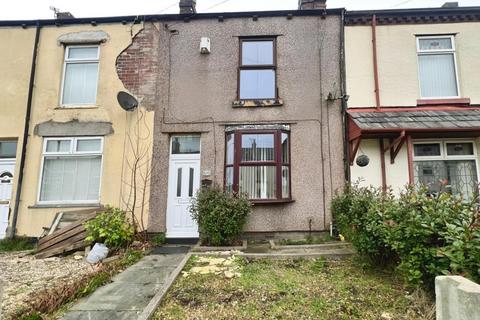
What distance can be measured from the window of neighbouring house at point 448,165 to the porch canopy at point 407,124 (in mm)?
346

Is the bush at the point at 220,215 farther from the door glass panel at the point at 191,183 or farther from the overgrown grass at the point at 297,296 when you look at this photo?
the overgrown grass at the point at 297,296

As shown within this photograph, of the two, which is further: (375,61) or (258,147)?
(375,61)

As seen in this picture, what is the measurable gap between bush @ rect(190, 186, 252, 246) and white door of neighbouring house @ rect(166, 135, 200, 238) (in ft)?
2.91

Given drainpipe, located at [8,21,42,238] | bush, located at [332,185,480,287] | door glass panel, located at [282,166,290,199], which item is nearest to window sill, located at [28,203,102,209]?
drainpipe, located at [8,21,42,238]

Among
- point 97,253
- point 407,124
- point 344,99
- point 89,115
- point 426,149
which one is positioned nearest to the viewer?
point 97,253

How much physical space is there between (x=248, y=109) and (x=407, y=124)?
402 cm

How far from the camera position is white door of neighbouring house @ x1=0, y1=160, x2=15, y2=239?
25.7 ft

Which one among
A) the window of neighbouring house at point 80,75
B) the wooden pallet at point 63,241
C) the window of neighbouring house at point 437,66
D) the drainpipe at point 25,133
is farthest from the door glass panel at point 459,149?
the drainpipe at point 25,133

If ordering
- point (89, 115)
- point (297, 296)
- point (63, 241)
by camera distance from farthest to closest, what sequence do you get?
point (89, 115) → point (63, 241) → point (297, 296)

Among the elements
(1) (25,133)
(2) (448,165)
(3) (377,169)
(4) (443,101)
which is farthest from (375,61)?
(1) (25,133)

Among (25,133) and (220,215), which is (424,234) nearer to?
(220,215)

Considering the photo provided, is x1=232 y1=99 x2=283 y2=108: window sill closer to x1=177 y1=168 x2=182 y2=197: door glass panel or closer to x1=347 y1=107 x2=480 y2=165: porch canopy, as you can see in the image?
x1=347 y1=107 x2=480 y2=165: porch canopy

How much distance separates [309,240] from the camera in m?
7.07

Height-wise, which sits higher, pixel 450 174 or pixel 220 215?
pixel 450 174
